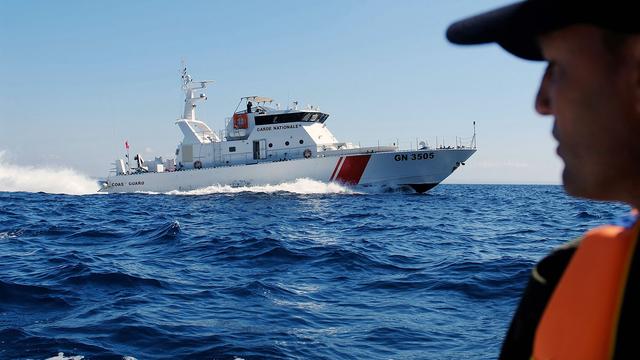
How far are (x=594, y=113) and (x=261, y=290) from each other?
5076 millimetres

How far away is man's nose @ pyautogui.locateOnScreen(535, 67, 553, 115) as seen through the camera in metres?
0.88

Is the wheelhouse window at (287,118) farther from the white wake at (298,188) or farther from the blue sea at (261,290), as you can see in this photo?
the blue sea at (261,290)

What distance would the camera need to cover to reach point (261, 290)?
555 centimetres

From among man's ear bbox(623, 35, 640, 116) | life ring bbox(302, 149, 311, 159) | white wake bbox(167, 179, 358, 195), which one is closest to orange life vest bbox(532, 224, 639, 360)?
man's ear bbox(623, 35, 640, 116)

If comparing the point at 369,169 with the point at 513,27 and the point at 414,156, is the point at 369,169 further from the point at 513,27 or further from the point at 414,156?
the point at 513,27

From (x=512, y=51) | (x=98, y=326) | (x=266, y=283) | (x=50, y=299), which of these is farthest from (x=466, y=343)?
(x=50, y=299)

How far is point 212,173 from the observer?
28.6 m

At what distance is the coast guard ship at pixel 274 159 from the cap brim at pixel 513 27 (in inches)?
982

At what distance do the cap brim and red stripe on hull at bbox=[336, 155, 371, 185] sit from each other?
81.8ft

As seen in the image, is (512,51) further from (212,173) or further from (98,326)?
(212,173)

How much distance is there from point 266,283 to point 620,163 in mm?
5383

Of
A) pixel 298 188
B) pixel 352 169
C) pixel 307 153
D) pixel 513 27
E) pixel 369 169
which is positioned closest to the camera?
pixel 513 27

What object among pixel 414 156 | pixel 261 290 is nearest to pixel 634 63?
pixel 261 290

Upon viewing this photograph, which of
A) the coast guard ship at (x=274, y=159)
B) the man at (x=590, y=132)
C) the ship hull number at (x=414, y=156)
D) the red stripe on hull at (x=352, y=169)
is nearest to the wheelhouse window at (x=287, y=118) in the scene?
the coast guard ship at (x=274, y=159)
